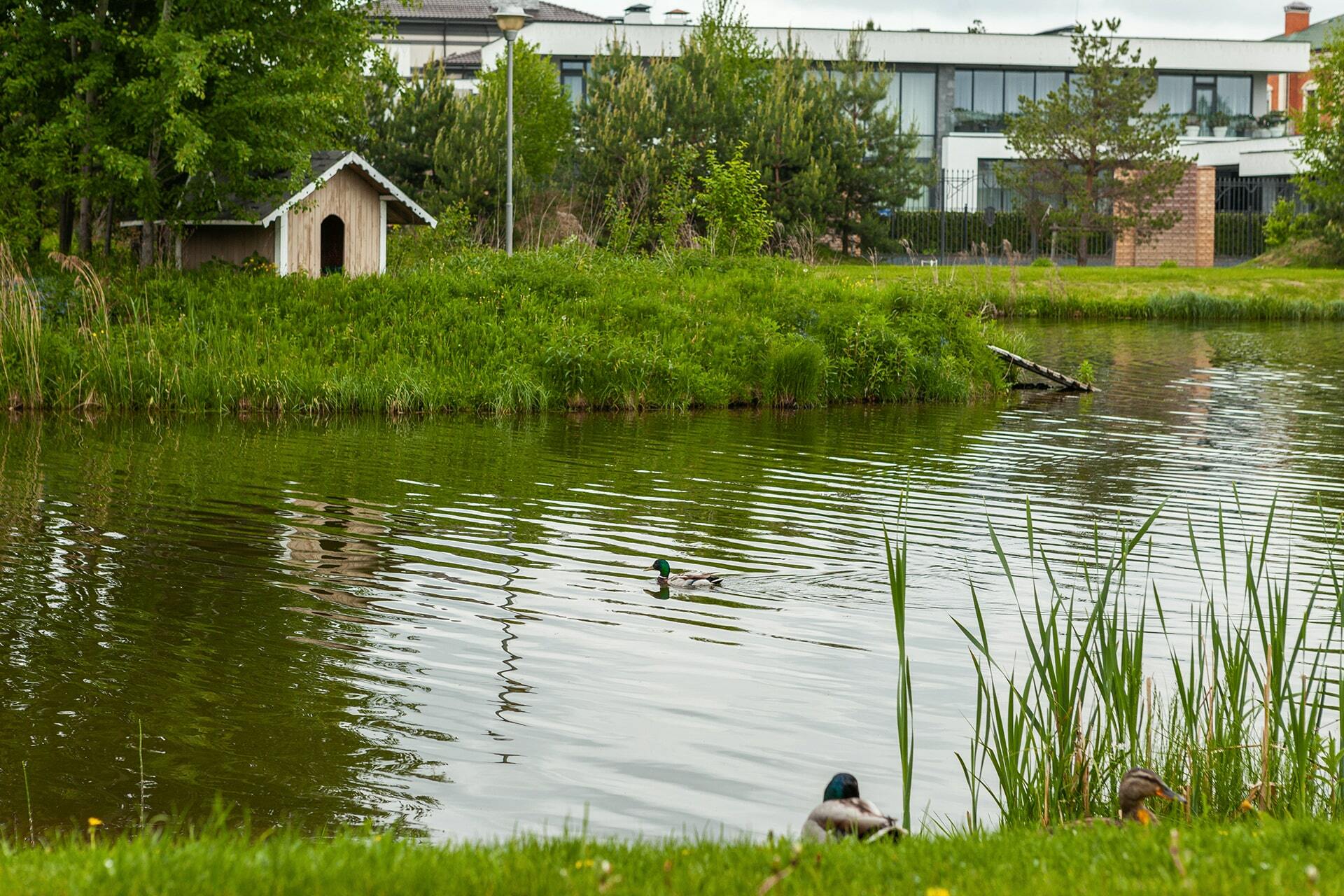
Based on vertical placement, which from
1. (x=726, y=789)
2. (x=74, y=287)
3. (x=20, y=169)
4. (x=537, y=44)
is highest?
(x=537, y=44)

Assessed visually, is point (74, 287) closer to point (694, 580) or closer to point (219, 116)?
point (219, 116)

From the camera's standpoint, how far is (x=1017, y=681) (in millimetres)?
8352

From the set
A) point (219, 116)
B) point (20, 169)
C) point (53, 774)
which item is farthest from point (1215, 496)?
point (20, 169)

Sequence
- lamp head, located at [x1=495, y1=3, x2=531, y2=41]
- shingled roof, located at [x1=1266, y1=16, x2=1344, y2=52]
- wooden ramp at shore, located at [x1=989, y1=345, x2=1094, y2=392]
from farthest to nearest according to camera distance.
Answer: shingled roof, located at [x1=1266, y1=16, x2=1344, y2=52] < lamp head, located at [x1=495, y1=3, x2=531, y2=41] < wooden ramp at shore, located at [x1=989, y1=345, x2=1094, y2=392]

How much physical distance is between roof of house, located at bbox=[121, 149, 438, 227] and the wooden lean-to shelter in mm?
22

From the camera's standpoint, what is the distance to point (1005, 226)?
57719 millimetres

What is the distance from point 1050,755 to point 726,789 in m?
1.43

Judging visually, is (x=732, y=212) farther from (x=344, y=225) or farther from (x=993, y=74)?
(x=993, y=74)

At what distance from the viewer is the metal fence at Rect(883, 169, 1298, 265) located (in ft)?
181

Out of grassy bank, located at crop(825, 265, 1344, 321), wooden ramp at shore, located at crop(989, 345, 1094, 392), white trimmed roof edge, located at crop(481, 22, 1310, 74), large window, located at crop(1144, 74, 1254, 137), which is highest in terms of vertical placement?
white trimmed roof edge, located at crop(481, 22, 1310, 74)

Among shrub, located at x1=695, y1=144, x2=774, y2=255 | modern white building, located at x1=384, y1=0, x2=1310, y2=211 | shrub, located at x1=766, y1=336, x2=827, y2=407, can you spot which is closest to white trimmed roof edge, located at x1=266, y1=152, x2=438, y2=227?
shrub, located at x1=695, y1=144, x2=774, y2=255

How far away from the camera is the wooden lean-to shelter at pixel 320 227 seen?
87.2 ft

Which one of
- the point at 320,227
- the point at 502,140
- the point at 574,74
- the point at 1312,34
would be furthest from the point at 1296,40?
the point at 320,227

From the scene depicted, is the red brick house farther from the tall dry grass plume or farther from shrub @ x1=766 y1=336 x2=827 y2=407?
the tall dry grass plume
